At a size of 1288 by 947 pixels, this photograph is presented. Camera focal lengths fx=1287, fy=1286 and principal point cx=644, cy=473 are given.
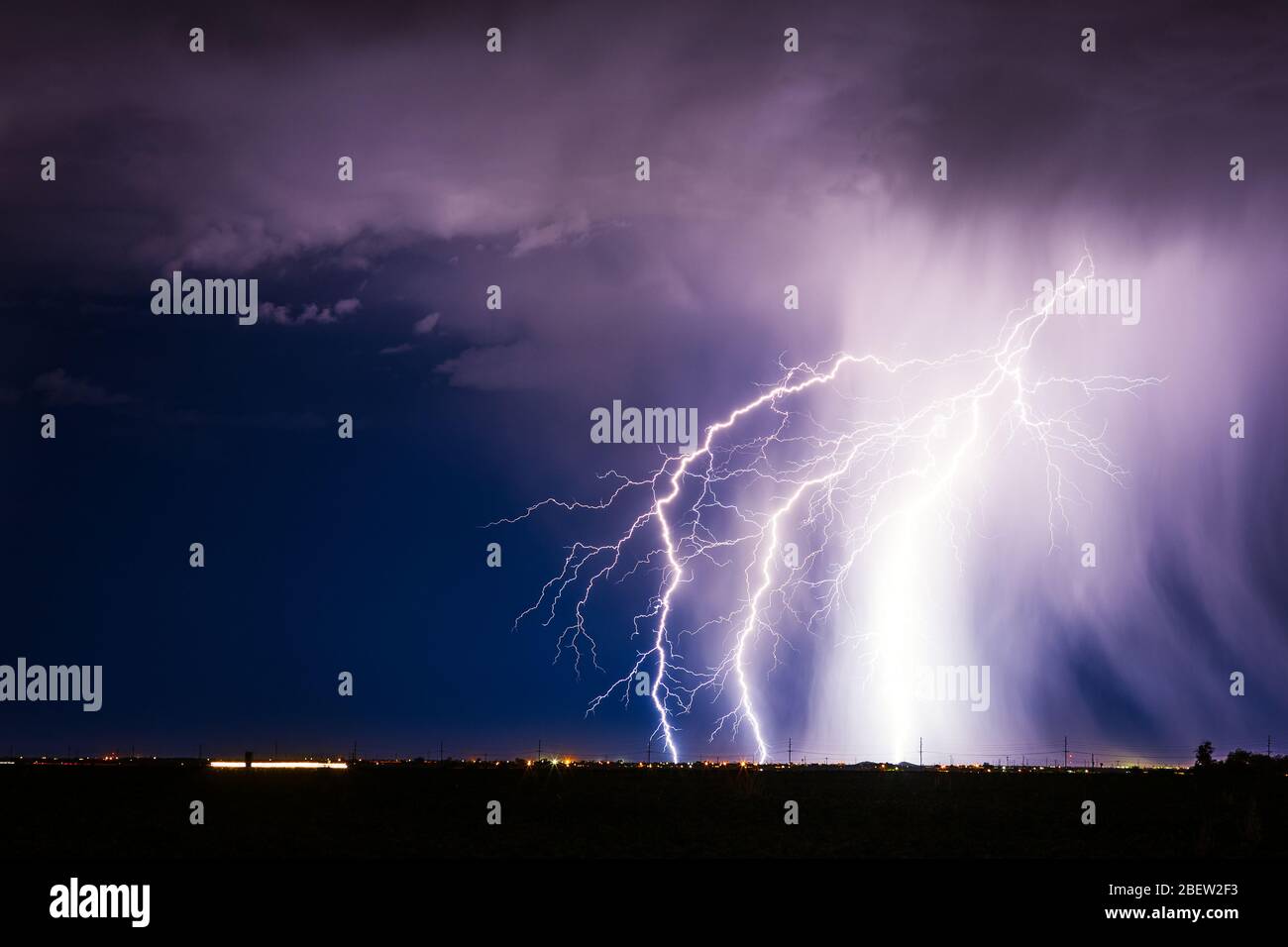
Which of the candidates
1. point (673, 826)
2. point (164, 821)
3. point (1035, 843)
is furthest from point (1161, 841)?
point (164, 821)

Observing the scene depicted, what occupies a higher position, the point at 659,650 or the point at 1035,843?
the point at 659,650

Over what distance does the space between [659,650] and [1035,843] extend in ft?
43.5

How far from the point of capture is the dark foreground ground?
22891 millimetres

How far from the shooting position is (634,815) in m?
26.5

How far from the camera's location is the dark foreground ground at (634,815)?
75.1ft

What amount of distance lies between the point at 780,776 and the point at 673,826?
446 inches

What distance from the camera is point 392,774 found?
35781mm
